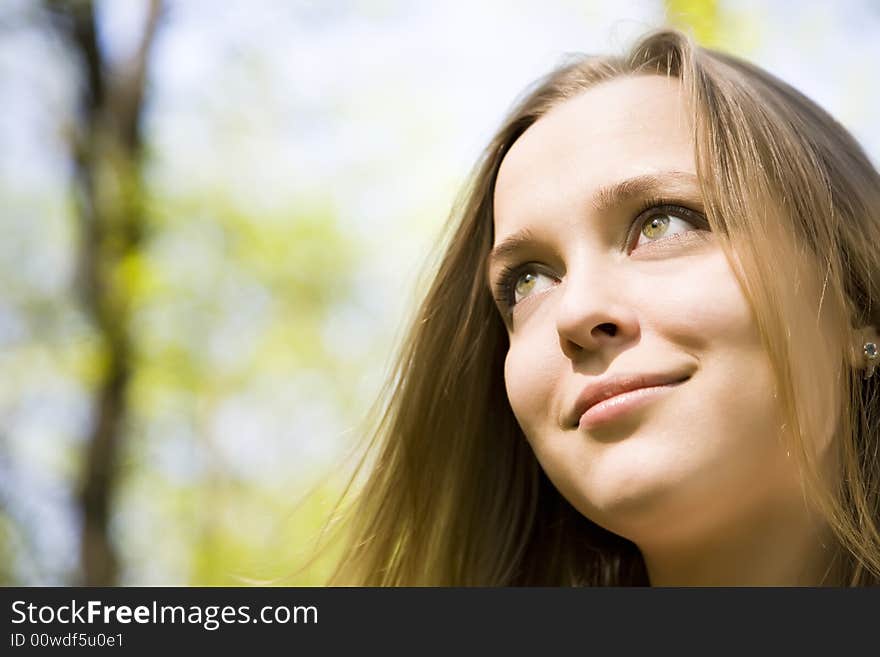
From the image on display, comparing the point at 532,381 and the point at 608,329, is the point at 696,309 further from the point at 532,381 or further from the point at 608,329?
the point at 532,381

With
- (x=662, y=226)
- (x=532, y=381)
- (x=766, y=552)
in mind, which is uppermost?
(x=662, y=226)

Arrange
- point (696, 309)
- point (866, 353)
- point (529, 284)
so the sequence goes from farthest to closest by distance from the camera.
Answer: point (529, 284), point (866, 353), point (696, 309)

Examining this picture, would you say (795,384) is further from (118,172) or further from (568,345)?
(118,172)

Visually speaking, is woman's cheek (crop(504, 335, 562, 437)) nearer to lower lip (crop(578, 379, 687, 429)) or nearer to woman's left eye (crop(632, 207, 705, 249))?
lower lip (crop(578, 379, 687, 429))

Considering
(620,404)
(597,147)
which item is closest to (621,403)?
(620,404)

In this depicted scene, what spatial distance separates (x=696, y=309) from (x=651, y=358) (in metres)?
0.08

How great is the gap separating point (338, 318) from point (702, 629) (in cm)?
657

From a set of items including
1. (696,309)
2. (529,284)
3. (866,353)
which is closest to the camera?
(696,309)

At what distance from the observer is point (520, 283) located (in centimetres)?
162

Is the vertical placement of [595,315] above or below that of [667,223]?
below

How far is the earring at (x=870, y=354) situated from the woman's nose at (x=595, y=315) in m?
0.36

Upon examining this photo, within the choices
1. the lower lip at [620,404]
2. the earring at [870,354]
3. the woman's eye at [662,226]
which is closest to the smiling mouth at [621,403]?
the lower lip at [620,404]

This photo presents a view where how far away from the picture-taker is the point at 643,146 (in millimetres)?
1427

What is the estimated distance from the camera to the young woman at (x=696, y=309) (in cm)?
131
